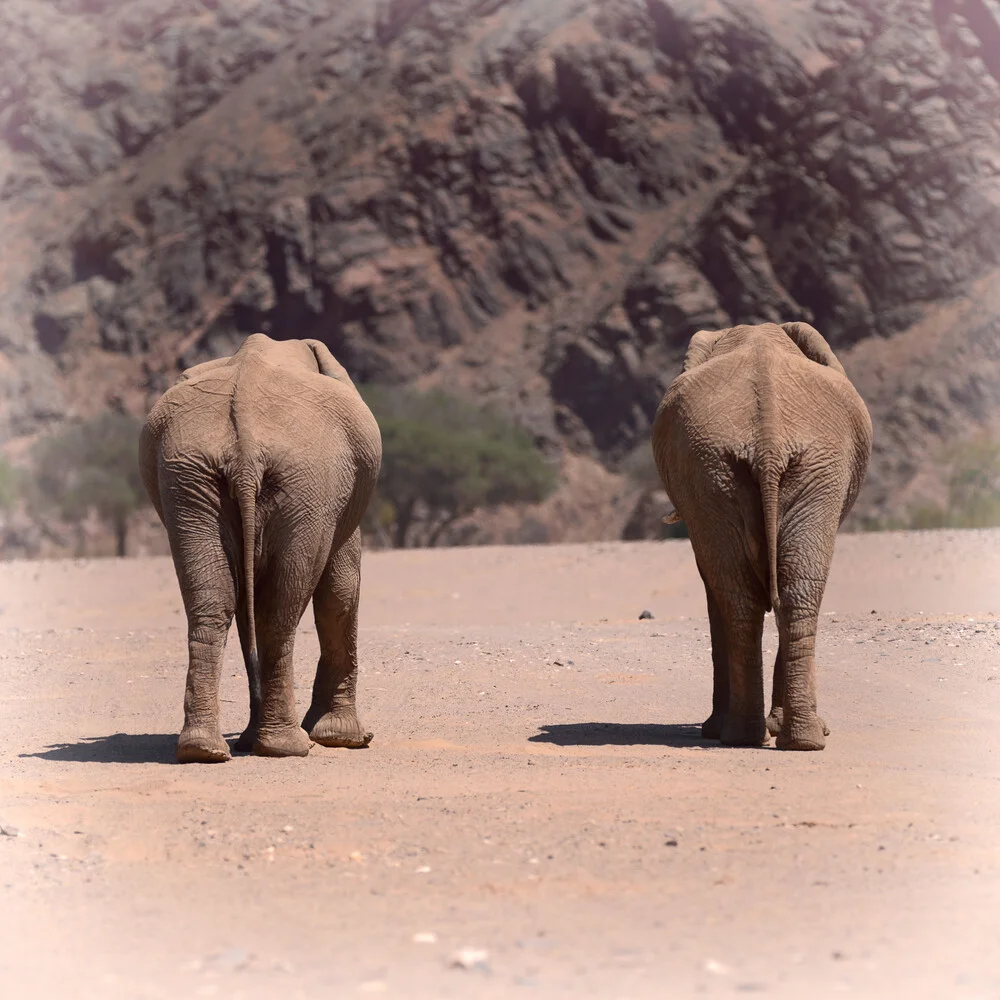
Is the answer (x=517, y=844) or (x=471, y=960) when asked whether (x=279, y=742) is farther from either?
(x=471, y=960)

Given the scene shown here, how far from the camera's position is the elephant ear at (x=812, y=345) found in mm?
8297

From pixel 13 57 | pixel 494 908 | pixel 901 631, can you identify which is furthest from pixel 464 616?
pixel 13 57

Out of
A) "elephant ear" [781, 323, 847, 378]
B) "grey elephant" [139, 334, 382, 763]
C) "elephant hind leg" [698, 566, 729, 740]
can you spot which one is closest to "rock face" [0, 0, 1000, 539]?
"elephant ear" [781, 323, 847, 378]

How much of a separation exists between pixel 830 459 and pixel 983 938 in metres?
3.59

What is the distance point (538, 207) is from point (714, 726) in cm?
5815

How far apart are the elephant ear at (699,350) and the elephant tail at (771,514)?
3.52ft

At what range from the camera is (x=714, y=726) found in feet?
26.9

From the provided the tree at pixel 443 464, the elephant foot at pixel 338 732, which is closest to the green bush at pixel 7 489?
the tree at pixel 443 464

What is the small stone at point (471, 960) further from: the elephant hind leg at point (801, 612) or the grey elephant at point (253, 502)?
the elephant hind leg at point (801, 612)

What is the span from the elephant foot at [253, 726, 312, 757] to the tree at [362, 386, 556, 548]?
42.0 metres

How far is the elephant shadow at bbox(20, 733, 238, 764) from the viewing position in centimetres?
773

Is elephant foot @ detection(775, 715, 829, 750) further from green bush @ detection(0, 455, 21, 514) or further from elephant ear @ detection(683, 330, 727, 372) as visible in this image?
green bush @ detection(0, 455, 21, 514)

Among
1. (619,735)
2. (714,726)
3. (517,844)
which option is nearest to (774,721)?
(714,726)

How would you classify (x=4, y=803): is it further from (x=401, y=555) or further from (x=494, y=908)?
(x=401, y=555)
